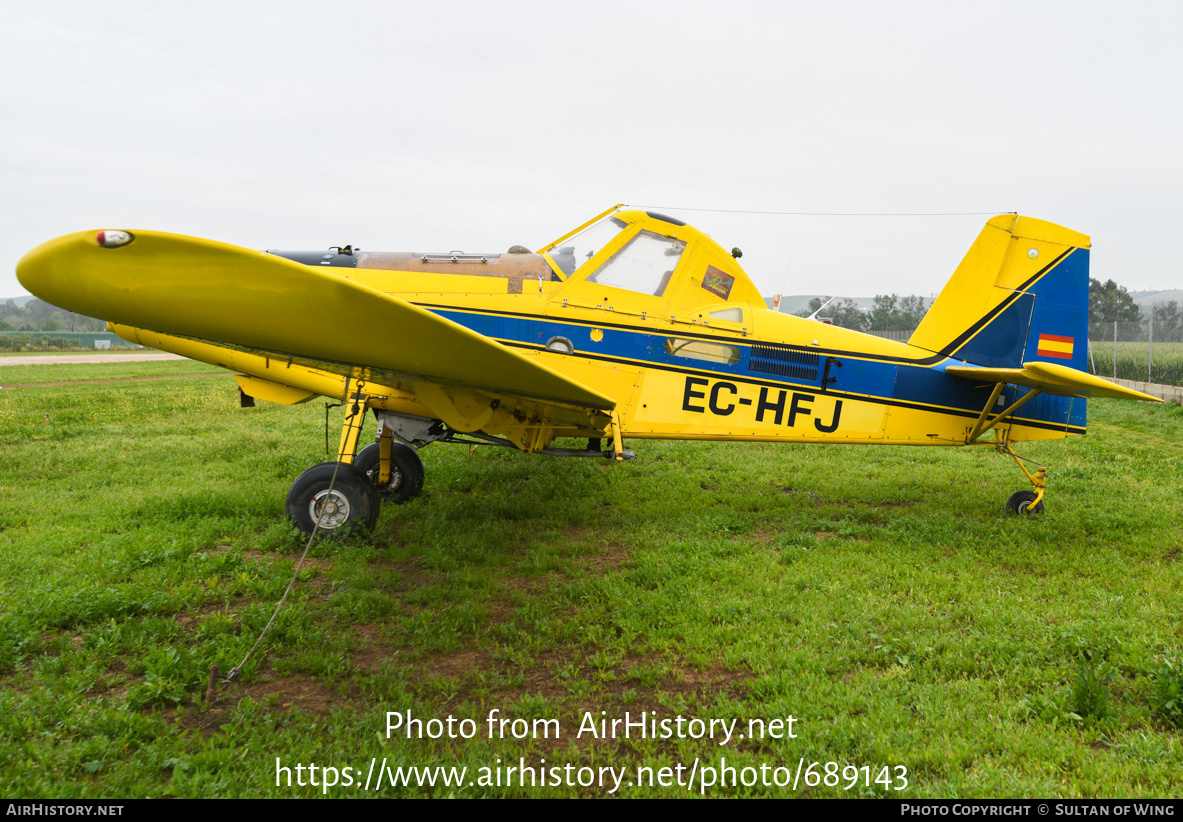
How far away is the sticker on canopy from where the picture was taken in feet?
18.1

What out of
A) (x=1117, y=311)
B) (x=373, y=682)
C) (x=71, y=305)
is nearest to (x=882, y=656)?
(x=373, y=682)

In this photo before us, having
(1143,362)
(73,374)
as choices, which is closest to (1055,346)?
(1143,362)

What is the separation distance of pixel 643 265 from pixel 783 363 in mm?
1532

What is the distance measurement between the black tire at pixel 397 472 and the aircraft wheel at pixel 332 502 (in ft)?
3.91


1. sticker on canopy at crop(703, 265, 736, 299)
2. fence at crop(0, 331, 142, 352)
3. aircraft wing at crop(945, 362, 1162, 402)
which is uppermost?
sticker on canopy at crop(703, 265, 736, 299)

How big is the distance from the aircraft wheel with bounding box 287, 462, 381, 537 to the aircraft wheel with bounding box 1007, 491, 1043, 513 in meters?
5.82

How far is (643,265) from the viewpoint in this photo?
5.34 meters

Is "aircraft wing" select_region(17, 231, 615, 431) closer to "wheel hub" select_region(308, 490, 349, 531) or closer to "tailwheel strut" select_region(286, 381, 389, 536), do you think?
"tailwheel strut" select_region(286, 381, 389, 536)

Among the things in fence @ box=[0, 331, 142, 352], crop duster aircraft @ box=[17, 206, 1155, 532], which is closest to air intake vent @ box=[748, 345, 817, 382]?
crop duster aircraft @ box=[17, 206, 1155, 532]

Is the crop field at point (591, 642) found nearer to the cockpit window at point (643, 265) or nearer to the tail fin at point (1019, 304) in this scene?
the tail fin at point (1019, 304)

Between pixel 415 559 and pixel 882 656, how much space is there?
313 centimetres

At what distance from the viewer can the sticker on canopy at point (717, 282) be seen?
5508 millimetres

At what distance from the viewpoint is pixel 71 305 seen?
8.43 feet
